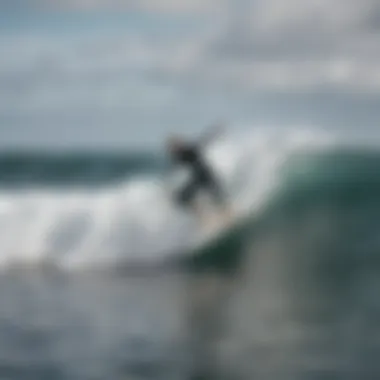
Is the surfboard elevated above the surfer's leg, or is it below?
below

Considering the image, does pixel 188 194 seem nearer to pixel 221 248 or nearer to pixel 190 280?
pixel 221 248

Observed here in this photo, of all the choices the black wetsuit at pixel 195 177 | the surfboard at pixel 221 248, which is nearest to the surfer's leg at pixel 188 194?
the black wetsuit at pixel 195 177

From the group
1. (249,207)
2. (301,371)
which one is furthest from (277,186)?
(301,371)

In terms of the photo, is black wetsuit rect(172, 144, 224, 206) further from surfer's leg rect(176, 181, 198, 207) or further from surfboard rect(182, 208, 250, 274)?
surfboard rect(182, 208, 250, 274)

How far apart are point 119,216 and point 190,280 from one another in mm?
2828

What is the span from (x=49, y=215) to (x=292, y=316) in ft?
17.4

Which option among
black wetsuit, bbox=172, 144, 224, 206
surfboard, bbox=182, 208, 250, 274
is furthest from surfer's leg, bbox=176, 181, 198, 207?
surfboard, bbox=182, 208, 250, 274

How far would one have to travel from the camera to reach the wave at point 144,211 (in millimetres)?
14836

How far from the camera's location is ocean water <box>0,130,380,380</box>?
9.56m

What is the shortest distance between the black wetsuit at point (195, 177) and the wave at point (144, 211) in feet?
0.91

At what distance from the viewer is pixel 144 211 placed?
15.8 m

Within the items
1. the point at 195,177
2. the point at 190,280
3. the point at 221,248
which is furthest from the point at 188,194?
the point at 190,280

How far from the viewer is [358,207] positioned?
20.7 meters

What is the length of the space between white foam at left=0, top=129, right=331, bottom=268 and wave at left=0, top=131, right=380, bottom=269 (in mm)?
12
